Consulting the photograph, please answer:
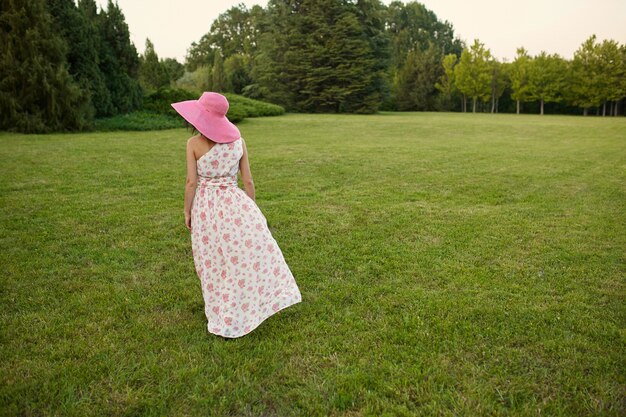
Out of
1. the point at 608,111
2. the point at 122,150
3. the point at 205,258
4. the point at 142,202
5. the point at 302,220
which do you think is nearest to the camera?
the point at 205,258

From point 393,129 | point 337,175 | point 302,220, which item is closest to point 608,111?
point 393,129

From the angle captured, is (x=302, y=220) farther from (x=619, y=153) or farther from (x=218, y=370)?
(x=619, y=153)

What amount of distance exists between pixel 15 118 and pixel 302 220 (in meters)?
14.2

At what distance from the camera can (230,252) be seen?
3562 mm

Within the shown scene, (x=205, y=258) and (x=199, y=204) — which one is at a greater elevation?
(x=199, y=204)

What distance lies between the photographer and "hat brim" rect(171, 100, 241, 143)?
3.42 metres

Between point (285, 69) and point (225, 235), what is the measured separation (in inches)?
1501

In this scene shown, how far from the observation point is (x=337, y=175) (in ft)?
33.3

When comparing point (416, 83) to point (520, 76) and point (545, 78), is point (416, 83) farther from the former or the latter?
point (545, 78)

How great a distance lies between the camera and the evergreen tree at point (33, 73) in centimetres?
1495

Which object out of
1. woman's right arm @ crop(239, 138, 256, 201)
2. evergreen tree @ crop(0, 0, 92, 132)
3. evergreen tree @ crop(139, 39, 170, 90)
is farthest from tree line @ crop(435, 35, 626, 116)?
woman's right arm @ crop(239, 138, 256, 201)

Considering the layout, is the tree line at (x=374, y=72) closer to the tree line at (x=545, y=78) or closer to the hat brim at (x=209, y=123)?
the tree line at (x=545, y=78)

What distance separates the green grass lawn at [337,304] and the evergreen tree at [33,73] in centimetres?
800

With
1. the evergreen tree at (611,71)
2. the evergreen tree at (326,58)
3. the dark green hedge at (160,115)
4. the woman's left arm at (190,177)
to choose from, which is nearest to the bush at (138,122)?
the dark green hedge at (160,115)
